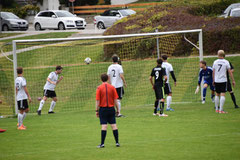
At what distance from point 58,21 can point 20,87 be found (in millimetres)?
24902

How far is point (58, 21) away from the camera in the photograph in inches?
1469

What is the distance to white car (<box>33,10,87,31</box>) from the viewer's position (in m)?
37.0

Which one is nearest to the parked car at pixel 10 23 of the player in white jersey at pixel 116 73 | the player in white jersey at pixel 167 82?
the player in white jersey at pixel 167 82

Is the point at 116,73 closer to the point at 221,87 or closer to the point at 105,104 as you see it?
the point at 221,87

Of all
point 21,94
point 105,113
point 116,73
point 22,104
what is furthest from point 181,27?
point 105,113

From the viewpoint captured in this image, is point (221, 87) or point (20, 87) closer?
point (20, 87)

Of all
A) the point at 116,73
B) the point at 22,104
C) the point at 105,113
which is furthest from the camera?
the point at 116,73

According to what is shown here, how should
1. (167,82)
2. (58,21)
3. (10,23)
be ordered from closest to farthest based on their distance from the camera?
1. (167,82)
2. (58,21)
3. (10,23)

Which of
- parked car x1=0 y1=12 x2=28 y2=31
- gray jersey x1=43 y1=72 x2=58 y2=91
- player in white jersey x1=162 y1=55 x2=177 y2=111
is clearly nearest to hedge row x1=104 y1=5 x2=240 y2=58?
gray jersey x1=43 y1=72 x2=58 y2=91

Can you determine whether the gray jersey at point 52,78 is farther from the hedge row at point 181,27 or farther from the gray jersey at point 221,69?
the hedge row at point 181,27

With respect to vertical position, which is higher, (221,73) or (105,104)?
(221,73)

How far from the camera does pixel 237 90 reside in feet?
67.9

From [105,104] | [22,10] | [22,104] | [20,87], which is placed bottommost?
[22,104]

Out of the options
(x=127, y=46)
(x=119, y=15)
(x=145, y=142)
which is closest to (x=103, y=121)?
(x=145, y=142)
